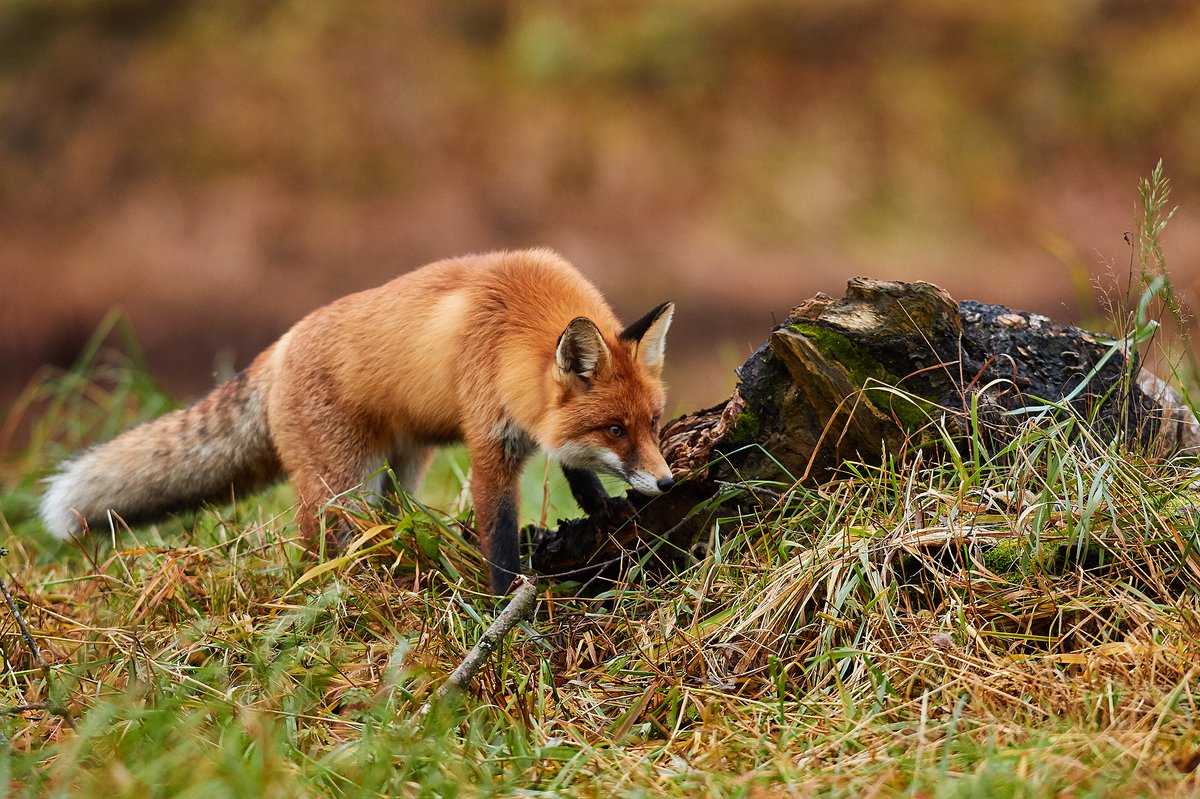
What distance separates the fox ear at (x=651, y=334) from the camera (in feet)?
14.1

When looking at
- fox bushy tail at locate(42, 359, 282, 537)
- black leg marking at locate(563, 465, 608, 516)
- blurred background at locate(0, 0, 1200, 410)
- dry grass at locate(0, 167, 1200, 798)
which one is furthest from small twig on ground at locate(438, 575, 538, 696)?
blurred background at locate(0, 0, 1200, 410)

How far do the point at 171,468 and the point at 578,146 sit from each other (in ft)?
34.7

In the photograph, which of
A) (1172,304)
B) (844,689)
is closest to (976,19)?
(1172,304)

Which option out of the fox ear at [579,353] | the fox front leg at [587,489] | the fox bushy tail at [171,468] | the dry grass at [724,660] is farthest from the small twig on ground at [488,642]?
the fox bushy tail at [171,468]

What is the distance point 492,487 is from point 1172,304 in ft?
8.84

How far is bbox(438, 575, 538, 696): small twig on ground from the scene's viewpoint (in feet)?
10.1

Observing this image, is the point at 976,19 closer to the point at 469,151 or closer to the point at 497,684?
the point at 469,151

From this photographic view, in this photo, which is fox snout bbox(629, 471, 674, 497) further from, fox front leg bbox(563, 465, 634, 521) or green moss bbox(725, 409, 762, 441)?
fox front leg bbox(563, 465, 634, 521)

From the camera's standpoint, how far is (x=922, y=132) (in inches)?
574

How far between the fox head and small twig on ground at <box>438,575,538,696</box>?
102 cm

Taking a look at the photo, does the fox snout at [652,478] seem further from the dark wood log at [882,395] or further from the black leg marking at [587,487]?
the black leg marking at [587,487]

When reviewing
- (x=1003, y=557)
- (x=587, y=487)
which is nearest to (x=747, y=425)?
(x=587, y=487)

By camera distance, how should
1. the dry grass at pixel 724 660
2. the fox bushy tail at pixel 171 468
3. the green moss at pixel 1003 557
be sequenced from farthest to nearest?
the fox bushy tail at pixel 171 468, the green moss at pixel 1003 557, the dry grass at pixel 724 660

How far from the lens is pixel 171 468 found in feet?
16.7
